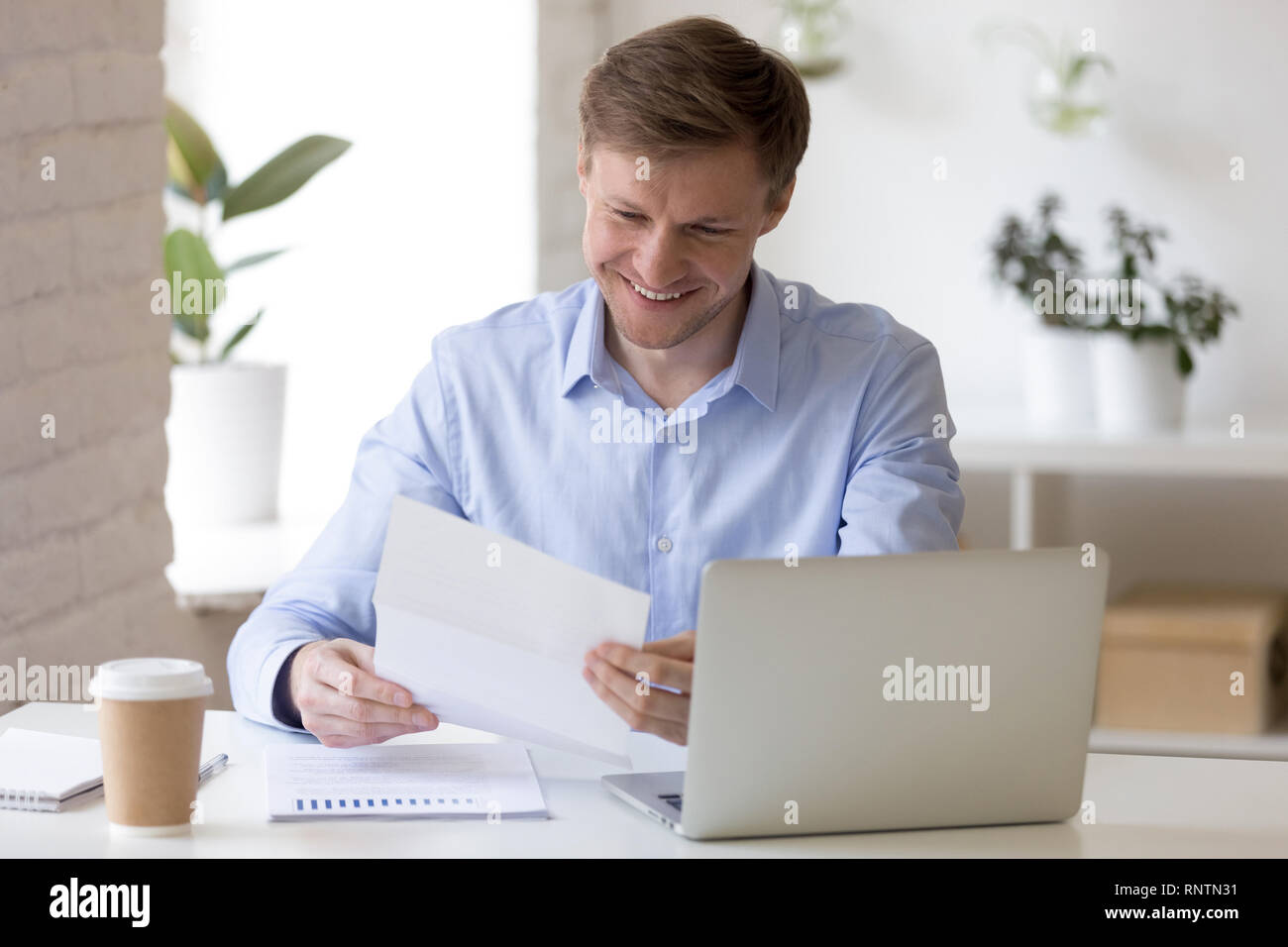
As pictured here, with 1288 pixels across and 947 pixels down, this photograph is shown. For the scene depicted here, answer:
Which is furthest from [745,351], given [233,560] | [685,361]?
[233,560]

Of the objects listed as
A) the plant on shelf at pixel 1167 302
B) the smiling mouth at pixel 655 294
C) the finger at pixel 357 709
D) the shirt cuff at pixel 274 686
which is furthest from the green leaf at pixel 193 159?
the plant on shelf at pixel 1167 302

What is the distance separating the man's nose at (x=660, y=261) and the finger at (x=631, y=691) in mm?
489

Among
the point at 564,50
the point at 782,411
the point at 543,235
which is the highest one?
the point at 564,50

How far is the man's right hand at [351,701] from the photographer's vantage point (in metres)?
1.17

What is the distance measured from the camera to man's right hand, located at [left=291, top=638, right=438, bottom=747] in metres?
1.17

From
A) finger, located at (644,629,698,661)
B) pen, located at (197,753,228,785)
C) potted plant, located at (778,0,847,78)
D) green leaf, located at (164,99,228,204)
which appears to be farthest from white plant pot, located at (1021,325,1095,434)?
pen, located at (197,753,228,785)

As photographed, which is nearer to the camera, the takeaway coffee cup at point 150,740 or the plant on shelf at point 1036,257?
the takeaway coffee cup at point 150,740

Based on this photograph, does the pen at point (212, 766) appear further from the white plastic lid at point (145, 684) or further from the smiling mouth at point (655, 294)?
the smiling mouth at point (655, 294)

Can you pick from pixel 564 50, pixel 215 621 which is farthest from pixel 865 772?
pixel 564 50

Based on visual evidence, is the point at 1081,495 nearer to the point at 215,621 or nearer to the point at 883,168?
the point at 883,168

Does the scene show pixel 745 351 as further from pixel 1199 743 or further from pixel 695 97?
pixel 1199 743

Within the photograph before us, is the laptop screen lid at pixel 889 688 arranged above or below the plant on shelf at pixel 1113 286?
below
